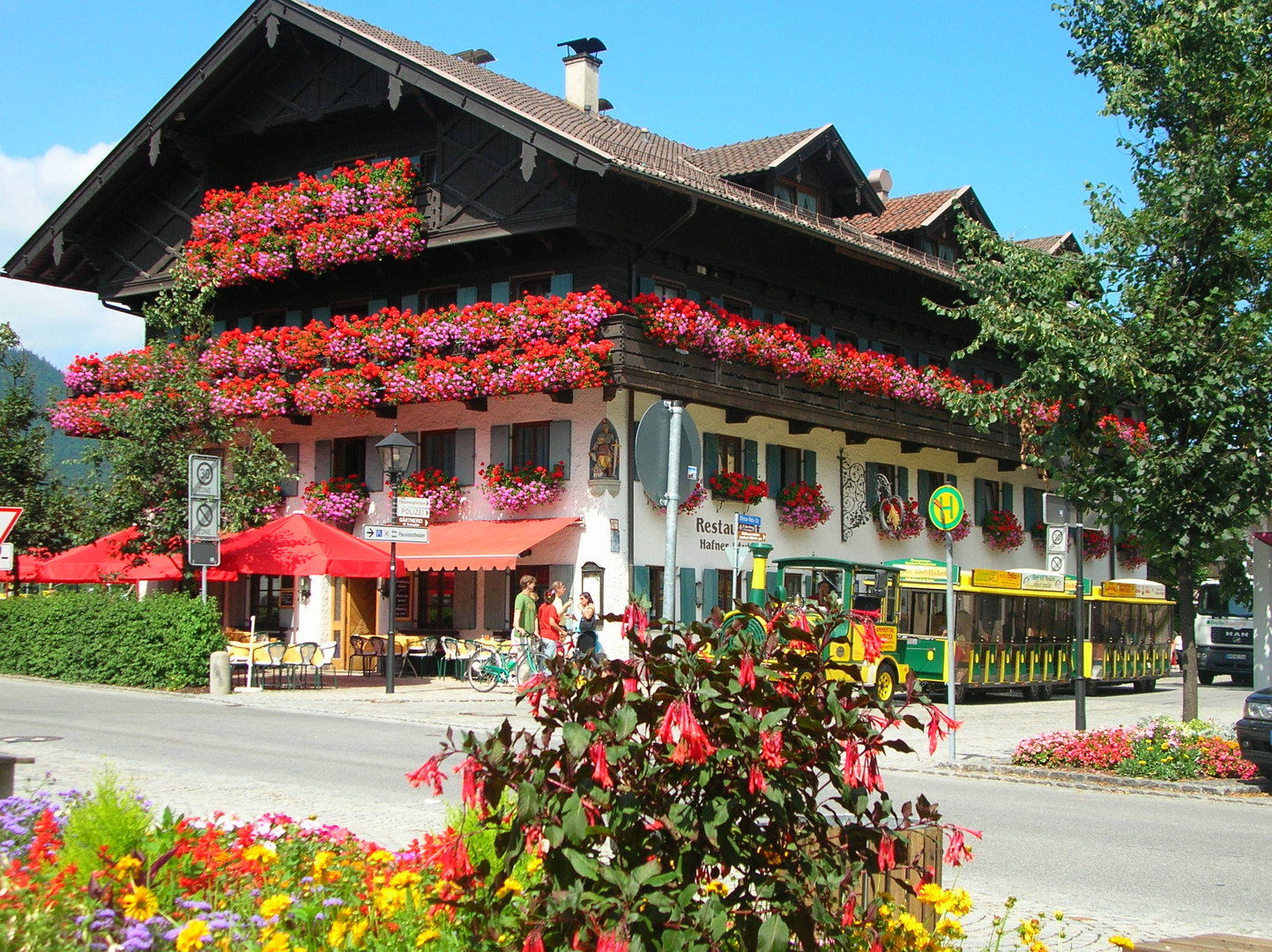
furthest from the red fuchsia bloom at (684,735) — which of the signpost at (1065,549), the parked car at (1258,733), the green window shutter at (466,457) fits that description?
the green window shutter at (466,457)

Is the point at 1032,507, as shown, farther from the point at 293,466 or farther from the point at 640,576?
the point at 293,466

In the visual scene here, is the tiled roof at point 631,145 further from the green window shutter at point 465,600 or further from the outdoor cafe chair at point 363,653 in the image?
the outdoor cafe chair at point 363,653

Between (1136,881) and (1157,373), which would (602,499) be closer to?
(1157,373)

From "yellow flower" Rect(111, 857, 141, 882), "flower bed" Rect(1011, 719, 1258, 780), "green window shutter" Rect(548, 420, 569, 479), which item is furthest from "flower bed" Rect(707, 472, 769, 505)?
"yellow flower" Rect(111, 857, 141, 882)

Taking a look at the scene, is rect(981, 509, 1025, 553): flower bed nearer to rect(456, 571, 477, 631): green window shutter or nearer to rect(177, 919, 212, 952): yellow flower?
rect(456, 571, 477, 631): green window shutter

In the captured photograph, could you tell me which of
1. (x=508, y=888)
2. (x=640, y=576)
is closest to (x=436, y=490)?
(x=640, y=576)

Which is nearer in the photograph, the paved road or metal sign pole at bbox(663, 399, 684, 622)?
the paved road

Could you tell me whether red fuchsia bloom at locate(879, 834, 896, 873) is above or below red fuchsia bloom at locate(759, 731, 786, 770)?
below

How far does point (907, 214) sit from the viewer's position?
125ft

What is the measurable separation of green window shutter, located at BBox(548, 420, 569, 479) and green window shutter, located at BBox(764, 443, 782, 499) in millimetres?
5535

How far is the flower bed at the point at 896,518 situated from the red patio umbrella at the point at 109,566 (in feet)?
51.7

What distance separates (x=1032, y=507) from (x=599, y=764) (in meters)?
40.5

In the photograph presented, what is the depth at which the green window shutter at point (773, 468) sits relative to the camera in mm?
32500

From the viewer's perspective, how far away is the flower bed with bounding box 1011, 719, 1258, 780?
14352 millimetres
